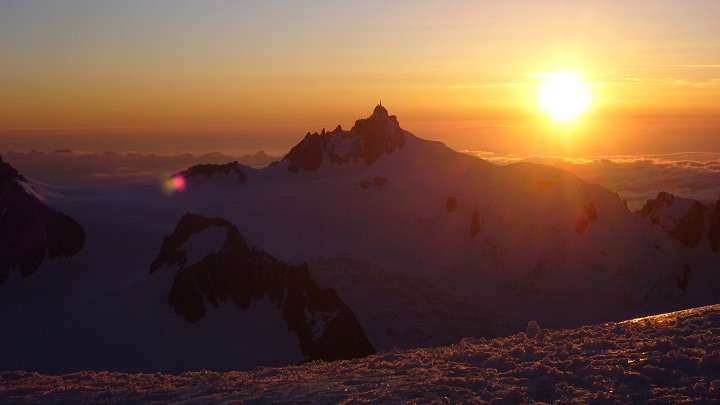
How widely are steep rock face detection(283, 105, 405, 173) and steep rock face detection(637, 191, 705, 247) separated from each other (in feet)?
156

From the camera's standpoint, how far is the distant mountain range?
74375 millimetres

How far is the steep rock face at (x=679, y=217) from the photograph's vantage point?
12706cm

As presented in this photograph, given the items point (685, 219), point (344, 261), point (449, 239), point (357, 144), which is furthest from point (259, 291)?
point (685, 219)

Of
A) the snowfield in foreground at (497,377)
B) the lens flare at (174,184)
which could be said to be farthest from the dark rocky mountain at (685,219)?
A: the snowfield in foreground at (497,377)

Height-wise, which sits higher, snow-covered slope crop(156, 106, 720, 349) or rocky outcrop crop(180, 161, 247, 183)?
rocky outcrop crop(180, 161, 247, 183)

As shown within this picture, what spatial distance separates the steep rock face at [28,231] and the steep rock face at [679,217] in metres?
96.1

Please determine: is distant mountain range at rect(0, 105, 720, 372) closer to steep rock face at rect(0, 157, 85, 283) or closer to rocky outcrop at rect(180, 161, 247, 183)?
rocky outcrop at rect(180, 161, 247, 183)

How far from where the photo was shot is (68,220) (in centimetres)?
10438

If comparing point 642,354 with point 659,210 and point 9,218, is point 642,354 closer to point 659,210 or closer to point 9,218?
point 9,218

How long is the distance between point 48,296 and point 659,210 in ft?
340

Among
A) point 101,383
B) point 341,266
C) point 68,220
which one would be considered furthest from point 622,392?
point 68,220

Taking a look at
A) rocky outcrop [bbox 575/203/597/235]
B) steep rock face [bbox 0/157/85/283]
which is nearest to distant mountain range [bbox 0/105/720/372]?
rocky outcrop [bbox 575/203/597/235]

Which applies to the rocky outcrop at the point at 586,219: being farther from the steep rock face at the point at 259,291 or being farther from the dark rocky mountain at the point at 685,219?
the steep rock face at the point at 259,291

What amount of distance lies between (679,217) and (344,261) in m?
67.6
